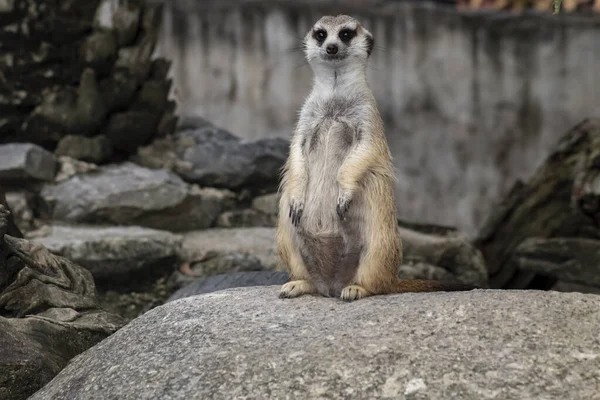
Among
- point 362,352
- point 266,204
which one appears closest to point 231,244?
point 266,204

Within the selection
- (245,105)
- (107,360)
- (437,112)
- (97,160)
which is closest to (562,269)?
(437,112)

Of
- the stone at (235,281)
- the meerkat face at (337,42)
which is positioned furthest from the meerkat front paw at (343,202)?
the stone at (235,281)

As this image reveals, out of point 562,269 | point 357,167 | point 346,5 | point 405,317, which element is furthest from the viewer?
point 346,5

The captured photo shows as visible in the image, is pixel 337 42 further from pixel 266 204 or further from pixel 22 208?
pixel 266 204

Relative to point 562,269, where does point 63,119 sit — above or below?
above

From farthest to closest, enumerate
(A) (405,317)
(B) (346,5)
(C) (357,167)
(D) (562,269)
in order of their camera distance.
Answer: (B) (346,5) → (D) (562,269) → (C) (357,167) → (A) (405,317)

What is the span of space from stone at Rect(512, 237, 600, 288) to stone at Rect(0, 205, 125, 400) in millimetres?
3639

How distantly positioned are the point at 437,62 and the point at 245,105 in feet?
5.41

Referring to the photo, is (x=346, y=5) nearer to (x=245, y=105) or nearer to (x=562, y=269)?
(x=245, y=105)

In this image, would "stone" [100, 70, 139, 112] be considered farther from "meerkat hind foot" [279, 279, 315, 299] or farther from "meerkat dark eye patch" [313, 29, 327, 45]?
"meerkat hind foot" [279, 279, 315, 299]

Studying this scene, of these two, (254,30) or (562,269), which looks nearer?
(562,269)

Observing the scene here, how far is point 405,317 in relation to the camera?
3.57 meters

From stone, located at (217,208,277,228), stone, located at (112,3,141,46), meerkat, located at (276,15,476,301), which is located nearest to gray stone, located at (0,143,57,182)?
stone, located at (112,3,141,46)

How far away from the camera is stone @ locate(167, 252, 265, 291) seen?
6273mm
